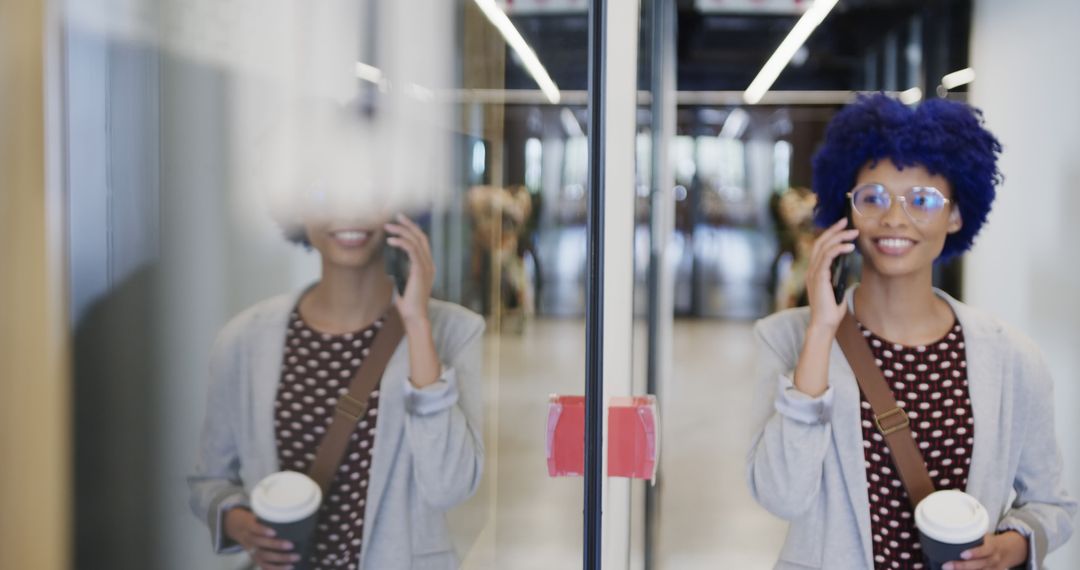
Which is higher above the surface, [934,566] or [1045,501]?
[1045,501]

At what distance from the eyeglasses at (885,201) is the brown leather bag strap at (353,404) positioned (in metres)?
0.78

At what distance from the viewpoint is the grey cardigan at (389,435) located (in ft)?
4.34

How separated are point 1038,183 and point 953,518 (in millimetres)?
561

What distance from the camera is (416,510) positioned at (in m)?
1.37

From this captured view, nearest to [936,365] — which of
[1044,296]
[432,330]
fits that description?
[1044,296]

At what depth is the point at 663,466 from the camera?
1.88m

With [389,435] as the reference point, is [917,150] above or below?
above

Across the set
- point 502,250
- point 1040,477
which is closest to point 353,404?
point 502,250

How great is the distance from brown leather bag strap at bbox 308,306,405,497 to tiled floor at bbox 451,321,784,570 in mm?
157

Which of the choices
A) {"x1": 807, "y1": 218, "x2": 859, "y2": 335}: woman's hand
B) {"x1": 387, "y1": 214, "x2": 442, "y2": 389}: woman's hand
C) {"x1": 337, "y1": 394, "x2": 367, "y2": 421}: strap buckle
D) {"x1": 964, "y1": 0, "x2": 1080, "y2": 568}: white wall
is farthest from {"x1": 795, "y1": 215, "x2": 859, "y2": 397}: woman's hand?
{"x1": 337, "y1": 394, "x2": 367, "y2": 421}: strap buckle

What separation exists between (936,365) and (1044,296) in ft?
0.65

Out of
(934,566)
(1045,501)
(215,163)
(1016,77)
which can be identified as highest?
(1016,77)

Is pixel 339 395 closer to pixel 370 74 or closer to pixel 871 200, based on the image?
pixel 370 74

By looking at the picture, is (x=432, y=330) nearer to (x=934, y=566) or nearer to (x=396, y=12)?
(x=396, y=12)
